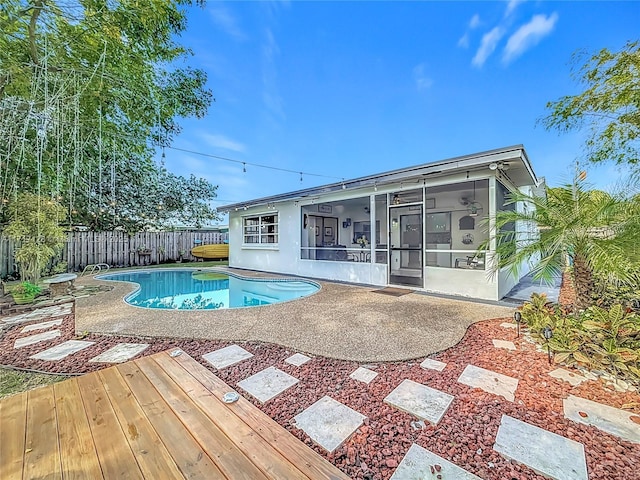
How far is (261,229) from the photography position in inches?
469

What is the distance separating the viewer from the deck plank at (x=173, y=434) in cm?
147

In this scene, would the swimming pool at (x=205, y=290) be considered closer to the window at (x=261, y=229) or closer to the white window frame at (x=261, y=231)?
the white window frame at (x=261, y=231)

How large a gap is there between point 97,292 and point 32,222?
216 cm

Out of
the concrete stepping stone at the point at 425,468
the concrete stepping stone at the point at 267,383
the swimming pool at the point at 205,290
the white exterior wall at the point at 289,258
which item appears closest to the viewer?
the concrete stepping stone at the point at 425,468

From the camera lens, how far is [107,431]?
174 cm

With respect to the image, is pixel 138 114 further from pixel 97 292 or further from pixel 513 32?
pixel 513 32

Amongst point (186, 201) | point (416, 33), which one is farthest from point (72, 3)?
point (186, 201)

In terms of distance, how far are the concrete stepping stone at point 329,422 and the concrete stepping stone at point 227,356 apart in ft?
4.07

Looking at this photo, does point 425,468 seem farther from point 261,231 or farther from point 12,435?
point 261,231

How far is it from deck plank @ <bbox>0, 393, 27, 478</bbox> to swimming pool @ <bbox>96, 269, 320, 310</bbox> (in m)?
3.77

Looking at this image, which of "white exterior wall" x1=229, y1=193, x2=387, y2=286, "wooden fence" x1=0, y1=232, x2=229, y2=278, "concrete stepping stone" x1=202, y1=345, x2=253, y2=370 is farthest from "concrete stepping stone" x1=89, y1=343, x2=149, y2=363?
"wooden fence" x1=0, y1=232, x2=229, y2=278

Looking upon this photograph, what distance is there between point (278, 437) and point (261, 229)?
1054 centimetres

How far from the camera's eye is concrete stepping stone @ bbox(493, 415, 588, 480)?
1.62 metres

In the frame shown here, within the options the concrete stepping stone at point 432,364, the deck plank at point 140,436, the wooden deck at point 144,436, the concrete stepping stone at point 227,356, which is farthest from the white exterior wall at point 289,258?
the deck plank at point 140,436
